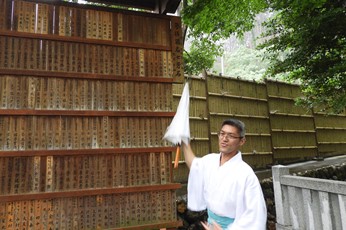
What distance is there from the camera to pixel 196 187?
9.01 feet

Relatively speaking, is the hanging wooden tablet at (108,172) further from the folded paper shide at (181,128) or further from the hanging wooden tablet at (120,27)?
the hanging wooden tablet at (120,27)

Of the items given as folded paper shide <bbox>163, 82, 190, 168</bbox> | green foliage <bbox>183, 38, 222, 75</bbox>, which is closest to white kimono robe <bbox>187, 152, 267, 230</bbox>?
folded paper shide <bbox>163, 82, 190, 168</bbox>

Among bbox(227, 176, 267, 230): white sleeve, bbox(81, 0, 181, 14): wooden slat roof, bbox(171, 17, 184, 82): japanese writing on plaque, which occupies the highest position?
bbox(81, 0, 181, 14): wooden slat roof

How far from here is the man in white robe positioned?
214 centimetres

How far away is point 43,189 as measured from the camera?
128 inches

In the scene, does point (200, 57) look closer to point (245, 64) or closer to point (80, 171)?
point (80, 171)

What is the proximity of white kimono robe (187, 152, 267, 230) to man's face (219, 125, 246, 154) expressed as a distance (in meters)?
0.13

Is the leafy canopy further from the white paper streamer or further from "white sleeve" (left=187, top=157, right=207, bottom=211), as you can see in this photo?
"white sleeve" (left=187, top=157, right=207, bottom=211)

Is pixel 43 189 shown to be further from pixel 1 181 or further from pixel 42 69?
pixel 42 69

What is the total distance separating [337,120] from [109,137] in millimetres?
12825

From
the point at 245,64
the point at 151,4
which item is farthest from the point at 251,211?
the point at 245,64

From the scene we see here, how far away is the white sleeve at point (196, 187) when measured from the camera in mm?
2729

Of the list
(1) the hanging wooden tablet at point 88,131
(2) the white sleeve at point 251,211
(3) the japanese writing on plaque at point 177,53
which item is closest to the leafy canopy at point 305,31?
(3) the japanese writing on plaque at point 177,53

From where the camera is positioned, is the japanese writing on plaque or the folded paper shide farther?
the japanese writing on plaque
